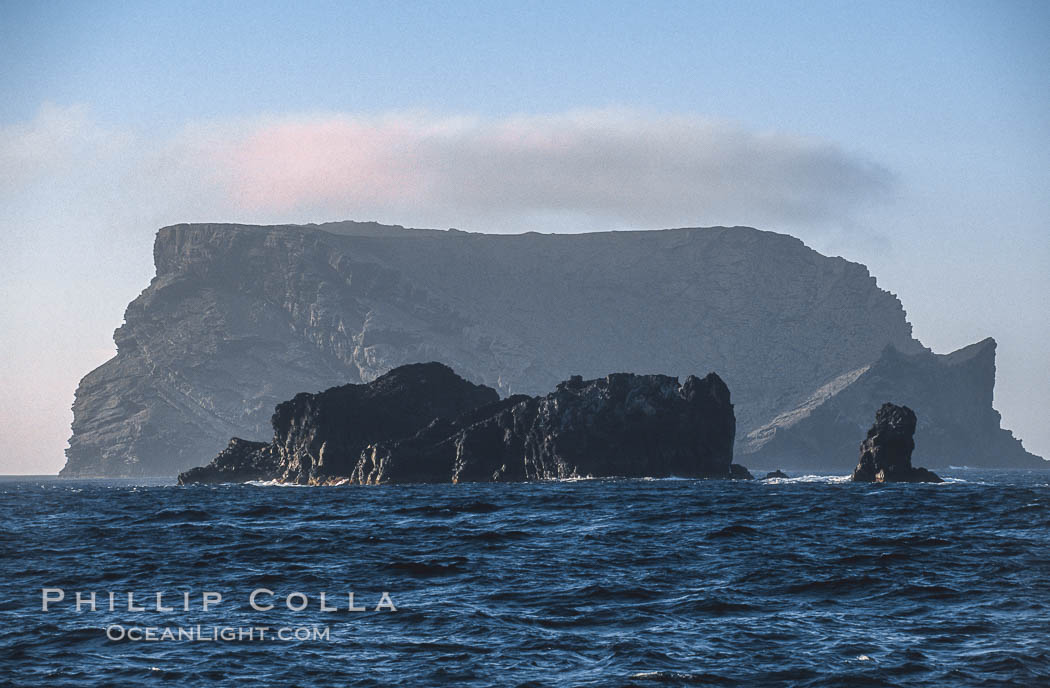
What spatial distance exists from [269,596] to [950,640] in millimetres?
17466

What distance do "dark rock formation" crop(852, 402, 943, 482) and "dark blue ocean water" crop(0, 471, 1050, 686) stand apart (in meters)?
65.4

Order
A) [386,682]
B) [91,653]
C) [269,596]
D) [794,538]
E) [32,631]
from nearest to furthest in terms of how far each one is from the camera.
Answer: [386,682] < [91,653] < [32,631] < [269,596] < [794,538]

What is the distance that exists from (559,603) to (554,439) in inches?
4547

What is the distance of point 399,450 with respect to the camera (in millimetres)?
150000

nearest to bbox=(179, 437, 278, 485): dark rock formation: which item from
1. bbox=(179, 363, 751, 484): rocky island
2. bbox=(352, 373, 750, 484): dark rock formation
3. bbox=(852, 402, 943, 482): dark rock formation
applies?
bbox=(179, 363, 751, 484): rocky island

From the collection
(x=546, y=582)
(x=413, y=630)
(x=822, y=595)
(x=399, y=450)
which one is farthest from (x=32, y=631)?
(x=399, y=450)

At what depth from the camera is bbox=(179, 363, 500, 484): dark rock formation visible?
16238 cm

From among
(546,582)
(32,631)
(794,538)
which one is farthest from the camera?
(794,538)

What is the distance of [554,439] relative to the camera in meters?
146

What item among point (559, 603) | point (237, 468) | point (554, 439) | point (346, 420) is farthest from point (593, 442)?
point (559, 603)

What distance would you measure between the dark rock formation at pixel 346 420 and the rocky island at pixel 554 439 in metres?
0.22

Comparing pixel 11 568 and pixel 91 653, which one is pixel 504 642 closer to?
pixel 91 653

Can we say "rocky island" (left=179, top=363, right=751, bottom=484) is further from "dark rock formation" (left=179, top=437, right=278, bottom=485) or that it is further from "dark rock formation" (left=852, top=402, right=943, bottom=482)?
"dark rock formation" (left=852, top=402, right=943, bottom=482)

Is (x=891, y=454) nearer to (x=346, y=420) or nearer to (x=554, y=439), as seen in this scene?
(x=554, y=439)
